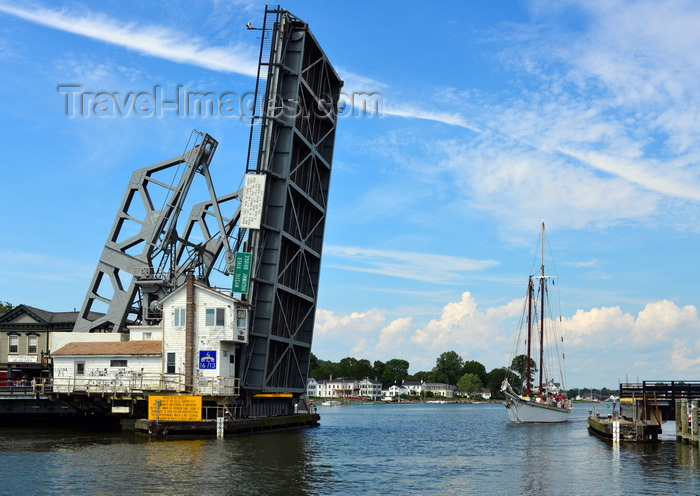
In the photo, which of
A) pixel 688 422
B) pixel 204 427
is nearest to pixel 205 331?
pixel 204 427

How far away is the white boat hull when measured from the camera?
73500mm

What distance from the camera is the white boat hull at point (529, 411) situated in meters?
73.5

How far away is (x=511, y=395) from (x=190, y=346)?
3885cm

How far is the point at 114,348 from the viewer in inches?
1799

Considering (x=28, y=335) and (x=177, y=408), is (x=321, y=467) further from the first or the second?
(x=28, y=335)

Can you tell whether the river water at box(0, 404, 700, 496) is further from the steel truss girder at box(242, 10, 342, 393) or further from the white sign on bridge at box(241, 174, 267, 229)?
the white sign on bridge at box(241, 174, 267, 229)

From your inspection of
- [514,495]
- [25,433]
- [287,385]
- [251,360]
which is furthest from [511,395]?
[514,495]

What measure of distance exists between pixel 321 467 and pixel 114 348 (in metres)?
18.3

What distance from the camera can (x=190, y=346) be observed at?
43094 mm

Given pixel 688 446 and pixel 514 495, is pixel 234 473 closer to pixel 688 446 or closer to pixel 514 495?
pixel 514 495

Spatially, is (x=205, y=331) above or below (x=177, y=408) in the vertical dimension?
above

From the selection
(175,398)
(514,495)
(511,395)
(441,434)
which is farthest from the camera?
(511,395)

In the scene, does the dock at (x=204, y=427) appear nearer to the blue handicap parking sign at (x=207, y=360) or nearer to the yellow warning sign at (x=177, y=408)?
the yellow warning sign at (x=177, y=408)

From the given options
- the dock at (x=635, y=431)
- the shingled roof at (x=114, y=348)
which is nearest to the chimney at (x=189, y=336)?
the shingled roof at (x=114, y=348)
